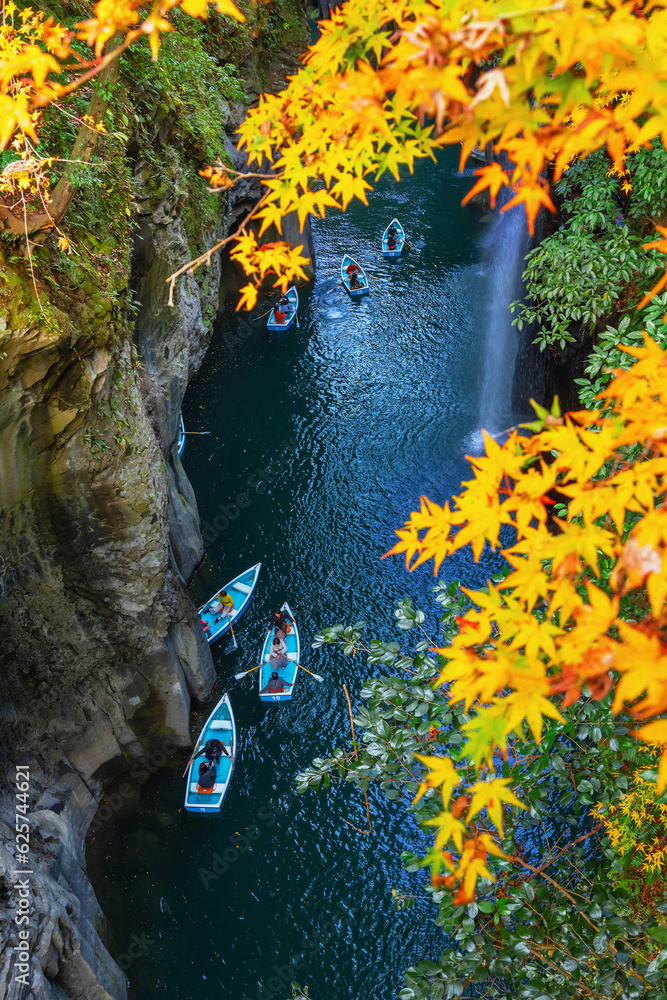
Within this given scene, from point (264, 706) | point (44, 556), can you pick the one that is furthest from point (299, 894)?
point (44, 556)

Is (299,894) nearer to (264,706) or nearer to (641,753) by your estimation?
(264,706)

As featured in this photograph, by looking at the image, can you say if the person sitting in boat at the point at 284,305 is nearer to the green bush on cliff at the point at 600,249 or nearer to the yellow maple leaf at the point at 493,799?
the green bush on cliff at the point at 600,249

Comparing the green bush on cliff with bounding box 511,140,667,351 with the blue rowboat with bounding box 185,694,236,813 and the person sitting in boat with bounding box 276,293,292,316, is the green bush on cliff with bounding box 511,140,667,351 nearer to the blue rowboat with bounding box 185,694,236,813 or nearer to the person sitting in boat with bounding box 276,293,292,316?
the blue rowboat with bounding box 185,694,236,813

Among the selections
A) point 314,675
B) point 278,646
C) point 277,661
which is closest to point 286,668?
point 277,661

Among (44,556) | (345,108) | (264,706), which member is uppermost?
(345,108)

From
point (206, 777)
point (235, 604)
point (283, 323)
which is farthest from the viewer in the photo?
point (283, 323)

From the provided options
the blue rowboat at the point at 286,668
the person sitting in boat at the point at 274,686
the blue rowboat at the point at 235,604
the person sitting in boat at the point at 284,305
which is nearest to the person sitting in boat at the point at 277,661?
the blue rowboat at the point at 286,668

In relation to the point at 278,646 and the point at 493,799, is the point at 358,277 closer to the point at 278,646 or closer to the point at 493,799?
the point at 278,646
